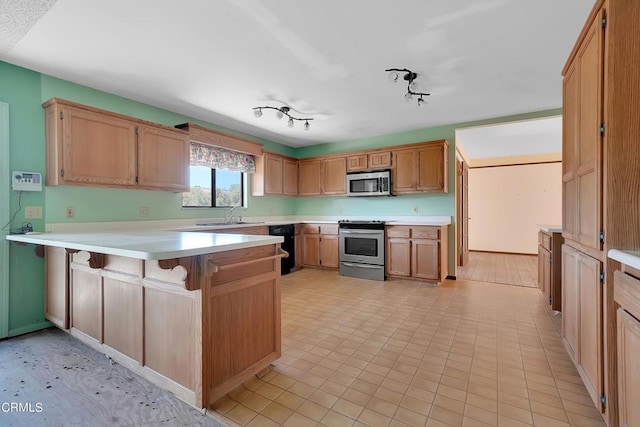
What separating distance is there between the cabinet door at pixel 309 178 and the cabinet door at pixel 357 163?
65 centimetres

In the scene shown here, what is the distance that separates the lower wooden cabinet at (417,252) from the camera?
13.7 ft

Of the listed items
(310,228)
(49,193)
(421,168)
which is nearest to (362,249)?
(310,228)

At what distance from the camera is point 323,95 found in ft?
11.1

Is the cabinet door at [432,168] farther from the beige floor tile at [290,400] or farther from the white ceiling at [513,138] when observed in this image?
the beige floor tile at [290,400]

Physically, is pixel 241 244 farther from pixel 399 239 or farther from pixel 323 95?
pixel 399 239

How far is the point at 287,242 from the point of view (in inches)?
202

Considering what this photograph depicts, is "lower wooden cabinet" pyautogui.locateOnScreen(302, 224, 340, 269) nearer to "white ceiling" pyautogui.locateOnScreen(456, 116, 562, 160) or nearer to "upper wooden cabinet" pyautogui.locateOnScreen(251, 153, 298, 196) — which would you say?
"upper wooden cabinet" pyautogui.locateOnScreen(251, 153, 298, 196)

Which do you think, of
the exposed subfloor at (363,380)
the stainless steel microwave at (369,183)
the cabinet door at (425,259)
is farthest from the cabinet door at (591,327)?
the stainless steel microwave at (369,183)

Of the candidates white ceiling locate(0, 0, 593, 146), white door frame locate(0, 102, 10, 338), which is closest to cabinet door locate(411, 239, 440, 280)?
white ceiling locate(0, 0, 593, 146)

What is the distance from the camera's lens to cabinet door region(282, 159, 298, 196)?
5500 mm

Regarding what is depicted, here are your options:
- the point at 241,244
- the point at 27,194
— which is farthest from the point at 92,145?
the point at 241,244

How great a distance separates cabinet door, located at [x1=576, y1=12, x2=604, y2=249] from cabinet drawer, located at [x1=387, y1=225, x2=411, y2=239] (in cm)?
261

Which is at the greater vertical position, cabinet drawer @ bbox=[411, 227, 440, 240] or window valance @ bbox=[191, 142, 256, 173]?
window valance @ bbox=[191, 142, 256, 173]

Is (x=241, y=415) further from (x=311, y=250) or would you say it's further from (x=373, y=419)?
(x=311, y=250)
